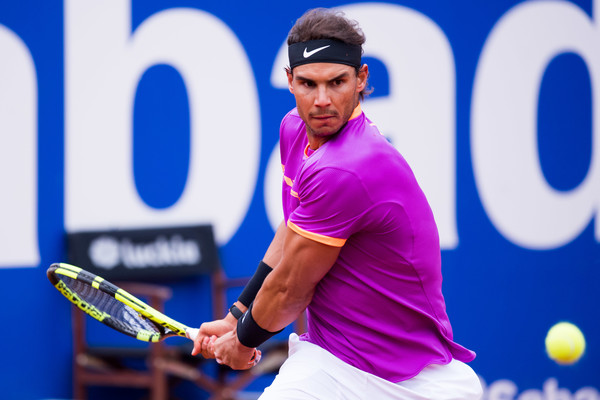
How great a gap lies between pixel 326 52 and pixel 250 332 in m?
1.01

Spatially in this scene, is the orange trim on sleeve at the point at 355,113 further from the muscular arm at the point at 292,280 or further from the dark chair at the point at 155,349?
the dark chair at the point at 155,349

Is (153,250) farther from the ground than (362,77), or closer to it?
closer to it

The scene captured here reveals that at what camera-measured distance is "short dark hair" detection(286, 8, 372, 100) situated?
9.87 feet

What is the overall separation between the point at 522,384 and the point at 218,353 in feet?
12.3

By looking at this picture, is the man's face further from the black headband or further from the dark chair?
the dark chair

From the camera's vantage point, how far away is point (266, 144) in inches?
266

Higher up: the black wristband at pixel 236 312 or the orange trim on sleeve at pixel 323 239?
the orange trim on sleeve at pixel 323 239

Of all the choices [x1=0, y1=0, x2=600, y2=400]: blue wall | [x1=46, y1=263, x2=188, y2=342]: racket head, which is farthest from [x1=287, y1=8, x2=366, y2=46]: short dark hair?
[x1=0, y1=0, x2=600, y2=400]: blue wall

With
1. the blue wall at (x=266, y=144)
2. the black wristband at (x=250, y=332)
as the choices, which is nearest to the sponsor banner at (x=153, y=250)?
the blue wall at (x=266, y=144)

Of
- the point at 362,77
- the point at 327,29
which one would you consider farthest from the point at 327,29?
the point at 362,77

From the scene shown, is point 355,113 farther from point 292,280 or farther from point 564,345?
point 564,345

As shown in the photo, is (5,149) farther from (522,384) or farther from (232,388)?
(522,384)

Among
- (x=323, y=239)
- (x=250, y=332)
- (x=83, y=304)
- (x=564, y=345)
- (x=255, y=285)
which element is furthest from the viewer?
(x=564, y=345)

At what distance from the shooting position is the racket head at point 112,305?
3.65 m
